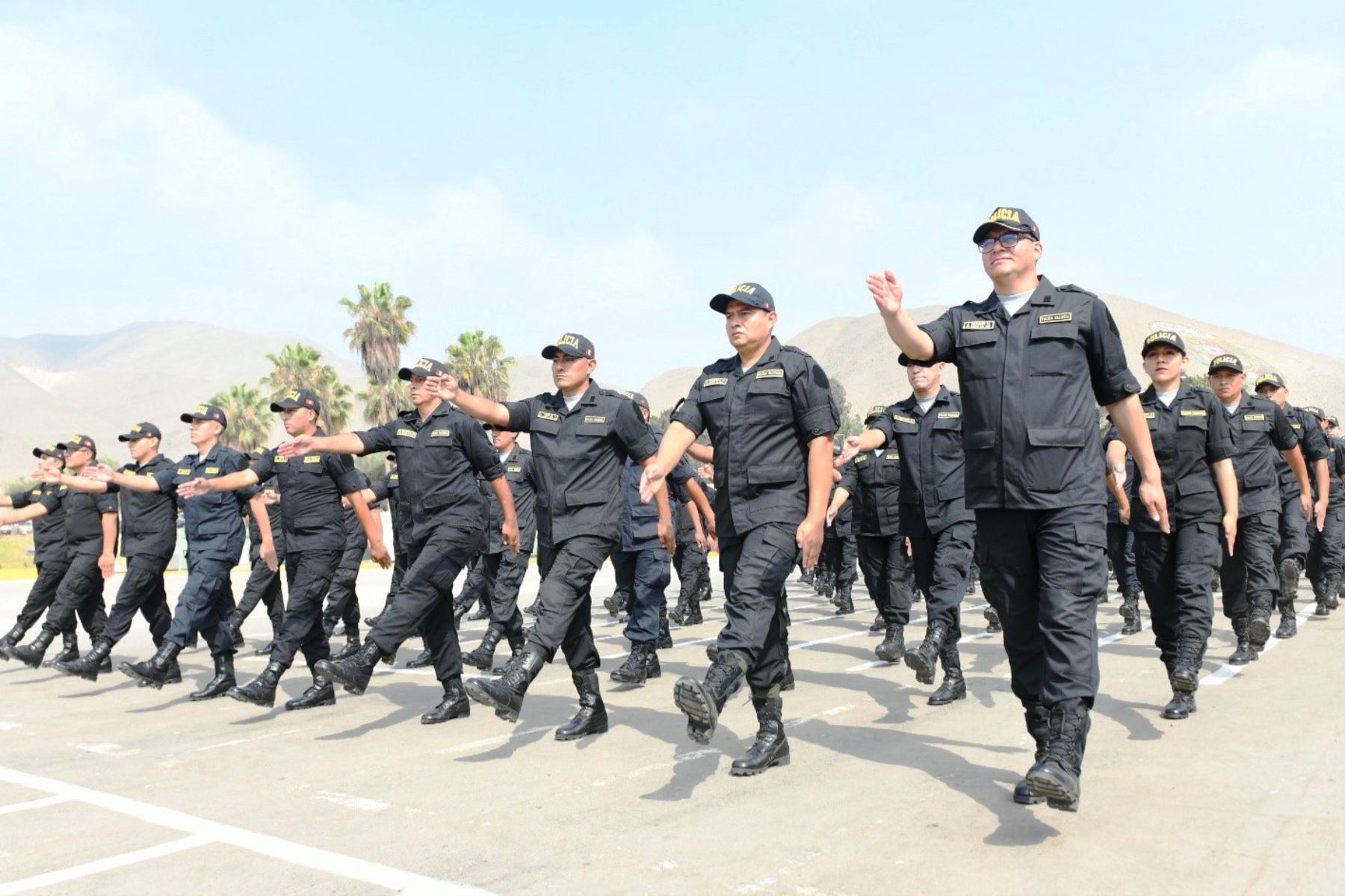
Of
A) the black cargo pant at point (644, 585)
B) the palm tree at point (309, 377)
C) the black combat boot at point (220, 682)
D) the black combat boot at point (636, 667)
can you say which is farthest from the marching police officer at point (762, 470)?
the palm tree at point (309, 377)

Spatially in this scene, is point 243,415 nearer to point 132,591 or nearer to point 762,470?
point 132,591

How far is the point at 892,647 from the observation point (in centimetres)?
820

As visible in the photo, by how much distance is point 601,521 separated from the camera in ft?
20.8

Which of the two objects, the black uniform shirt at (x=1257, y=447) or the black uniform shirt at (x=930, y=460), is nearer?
the black uniform shirt at (x=930, y=460)

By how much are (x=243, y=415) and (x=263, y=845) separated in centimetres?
4900

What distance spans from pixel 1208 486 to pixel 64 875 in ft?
20.2

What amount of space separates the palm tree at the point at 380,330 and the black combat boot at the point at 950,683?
44.2 metres

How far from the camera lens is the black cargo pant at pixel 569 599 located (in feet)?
19.3

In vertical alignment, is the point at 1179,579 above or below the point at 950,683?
above

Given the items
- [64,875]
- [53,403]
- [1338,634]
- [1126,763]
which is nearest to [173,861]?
[64,875]

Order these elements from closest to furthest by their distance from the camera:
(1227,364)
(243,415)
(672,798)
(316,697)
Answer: (672,798) < (316,697) < (1227,364) < (243,415)

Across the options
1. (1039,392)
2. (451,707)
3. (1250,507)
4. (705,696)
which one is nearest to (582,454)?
(451,707)

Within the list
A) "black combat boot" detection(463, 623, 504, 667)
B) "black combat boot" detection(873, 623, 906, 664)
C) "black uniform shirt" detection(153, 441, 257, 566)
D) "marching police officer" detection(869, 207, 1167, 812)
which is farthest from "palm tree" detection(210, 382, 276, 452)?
"marching police officer" detection(869, 207, 1167, 812)

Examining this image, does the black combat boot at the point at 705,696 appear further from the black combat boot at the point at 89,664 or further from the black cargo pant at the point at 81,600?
the black cargo pant at the point at 81,600
